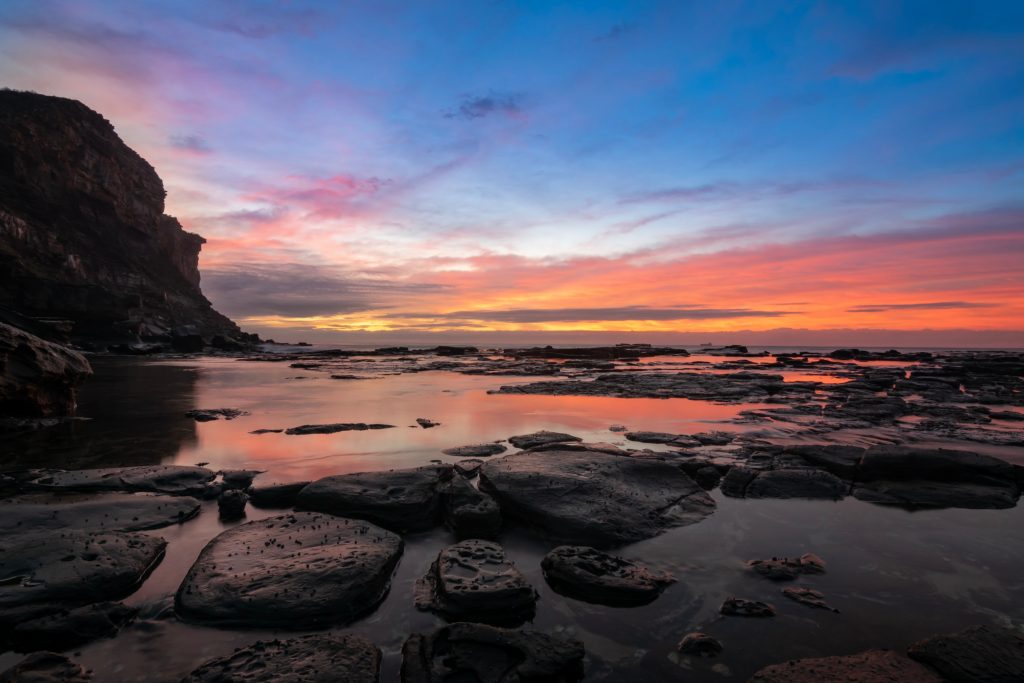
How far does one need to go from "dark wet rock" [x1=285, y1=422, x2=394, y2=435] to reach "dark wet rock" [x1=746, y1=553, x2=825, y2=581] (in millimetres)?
10387

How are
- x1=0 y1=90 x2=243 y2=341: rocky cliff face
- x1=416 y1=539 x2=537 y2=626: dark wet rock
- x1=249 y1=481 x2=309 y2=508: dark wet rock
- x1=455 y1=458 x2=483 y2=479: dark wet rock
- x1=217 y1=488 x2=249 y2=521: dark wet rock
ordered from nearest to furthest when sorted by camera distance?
x1=416 y1=539 x2=537 y2=626: dark wet rock → x1=217 y1=488 x2=249 y2=521: dark wet rock → x1=249 y1=481 x2=309 y2=508: dark wet rock → x1=455 y1=458 x2=483 y2=479: dark wet rock → x1=0 y1=90 x2=243 y2=341: rocky cliff face

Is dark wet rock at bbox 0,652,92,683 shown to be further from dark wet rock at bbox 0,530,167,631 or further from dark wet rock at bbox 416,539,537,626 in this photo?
dark wet rock at bbox 416,539,537,626

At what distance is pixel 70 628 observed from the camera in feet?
12.7

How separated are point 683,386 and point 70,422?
2439 centimetres

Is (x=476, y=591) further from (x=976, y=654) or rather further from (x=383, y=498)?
(x=976, y=654)

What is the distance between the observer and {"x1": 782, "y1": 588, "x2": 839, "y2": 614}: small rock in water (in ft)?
14.9

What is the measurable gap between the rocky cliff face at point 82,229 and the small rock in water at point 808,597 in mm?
58109

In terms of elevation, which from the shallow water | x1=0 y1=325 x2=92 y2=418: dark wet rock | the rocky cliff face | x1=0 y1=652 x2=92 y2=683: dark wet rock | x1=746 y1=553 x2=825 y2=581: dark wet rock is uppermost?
the rocky cliff face

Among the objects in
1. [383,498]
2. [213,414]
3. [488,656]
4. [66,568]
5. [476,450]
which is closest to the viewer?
[488,656]

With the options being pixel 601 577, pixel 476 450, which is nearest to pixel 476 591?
pixel 601 577

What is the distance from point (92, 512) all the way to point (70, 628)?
3000mm

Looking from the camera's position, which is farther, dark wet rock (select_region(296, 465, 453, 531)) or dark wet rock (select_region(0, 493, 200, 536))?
dark wet rock (select_region(296, 465, 453, 531))

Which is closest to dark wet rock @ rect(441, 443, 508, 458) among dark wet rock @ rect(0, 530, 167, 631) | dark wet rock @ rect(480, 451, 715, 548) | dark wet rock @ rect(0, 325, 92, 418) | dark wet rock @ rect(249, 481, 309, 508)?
dark wet rock @ rect(480, 451, 715, 548)

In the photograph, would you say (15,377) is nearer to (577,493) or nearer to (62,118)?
(577,493)
